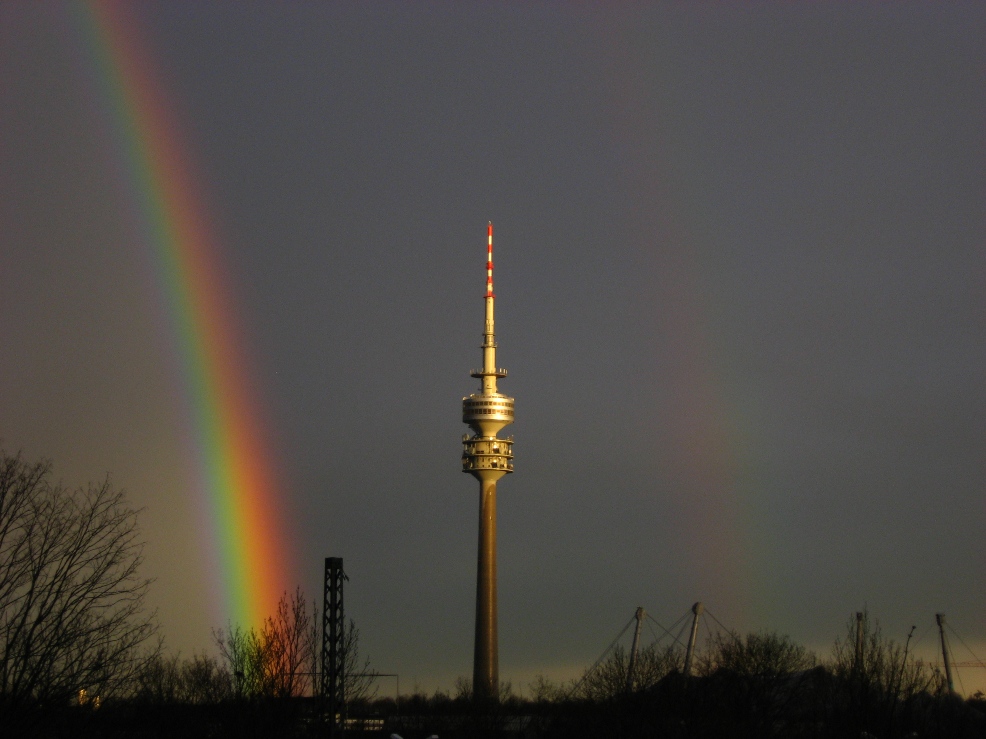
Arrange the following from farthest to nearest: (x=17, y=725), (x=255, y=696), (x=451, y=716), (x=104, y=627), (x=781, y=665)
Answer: (x=451, y=716)
(x=781, y=665)
(x=255, y=696)
(x=104, y=627)
(x=17, y=725)

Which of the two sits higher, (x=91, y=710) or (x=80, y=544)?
(x=80, y=544)

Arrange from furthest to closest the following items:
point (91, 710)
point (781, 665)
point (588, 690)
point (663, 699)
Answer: point (588, 690) → point (781, 665) → point (663, 699) → point (91, 710)

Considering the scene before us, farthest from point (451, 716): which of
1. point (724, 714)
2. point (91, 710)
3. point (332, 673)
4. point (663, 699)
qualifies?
point (91, 710)

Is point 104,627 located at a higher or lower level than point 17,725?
higher

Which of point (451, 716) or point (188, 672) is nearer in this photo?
point (188, 672)

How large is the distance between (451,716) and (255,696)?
285 ft

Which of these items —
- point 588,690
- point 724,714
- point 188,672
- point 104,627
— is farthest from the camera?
point 588,690

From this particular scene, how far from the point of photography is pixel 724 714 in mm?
74938

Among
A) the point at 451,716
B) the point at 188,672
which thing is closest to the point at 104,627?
the point at 188,672

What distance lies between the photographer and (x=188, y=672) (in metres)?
132

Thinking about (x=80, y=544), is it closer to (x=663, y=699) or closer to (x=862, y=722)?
(x=862, y=722)

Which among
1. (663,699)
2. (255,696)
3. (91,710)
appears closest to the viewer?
(91,710)

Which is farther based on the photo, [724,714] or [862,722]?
[724,714]

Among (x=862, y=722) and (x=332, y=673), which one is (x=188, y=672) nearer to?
(x=332, y=673)
